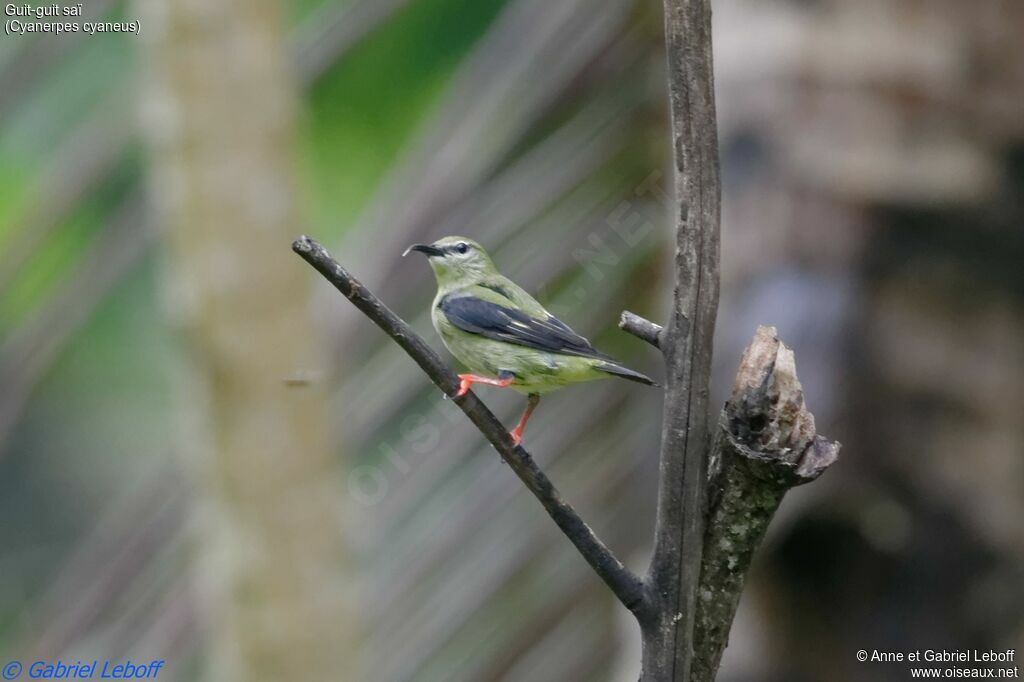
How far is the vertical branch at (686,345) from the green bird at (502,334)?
0.62 m

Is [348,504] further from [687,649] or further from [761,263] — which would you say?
[687,649]

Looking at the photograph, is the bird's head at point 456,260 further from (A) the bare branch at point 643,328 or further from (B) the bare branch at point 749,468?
(B) the bare branch at point 749,468

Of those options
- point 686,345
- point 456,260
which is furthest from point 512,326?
point 686,345

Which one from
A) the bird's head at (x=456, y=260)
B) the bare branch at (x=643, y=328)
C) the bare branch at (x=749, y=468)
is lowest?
the bare branch at (x=749, y=468)

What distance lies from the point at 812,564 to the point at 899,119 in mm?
2197

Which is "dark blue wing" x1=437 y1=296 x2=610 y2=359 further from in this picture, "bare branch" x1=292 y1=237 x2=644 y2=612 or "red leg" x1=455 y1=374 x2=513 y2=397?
"bare branch" x1=292 y1=237 x2=644 y2=612

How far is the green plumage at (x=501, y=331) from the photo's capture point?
3357 millimetres

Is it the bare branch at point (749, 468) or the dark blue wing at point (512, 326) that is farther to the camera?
the dark blue wing at point (512, 326)

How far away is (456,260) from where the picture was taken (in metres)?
3.83

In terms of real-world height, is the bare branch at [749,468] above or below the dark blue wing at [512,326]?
below

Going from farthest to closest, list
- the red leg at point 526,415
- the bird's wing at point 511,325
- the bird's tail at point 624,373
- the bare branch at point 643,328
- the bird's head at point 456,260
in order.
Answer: the bird's head at point 456,260 → the bird's wing at point 511,325 → the red leg at point 526,415 → the bird's tail at point 624,373 → the bare branch at point 643,328

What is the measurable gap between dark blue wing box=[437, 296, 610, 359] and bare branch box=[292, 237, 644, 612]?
0.70 m

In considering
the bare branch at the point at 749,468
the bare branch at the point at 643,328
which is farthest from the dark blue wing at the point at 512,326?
the bare branch at the point at 749,468

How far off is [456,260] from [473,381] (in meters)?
0.77
